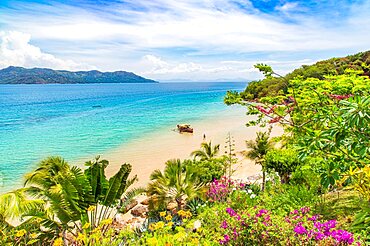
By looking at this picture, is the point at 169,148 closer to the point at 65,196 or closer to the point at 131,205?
the point at 131,205

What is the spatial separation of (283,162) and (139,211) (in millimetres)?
6711

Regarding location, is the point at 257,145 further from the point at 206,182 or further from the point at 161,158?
the point at 161,158

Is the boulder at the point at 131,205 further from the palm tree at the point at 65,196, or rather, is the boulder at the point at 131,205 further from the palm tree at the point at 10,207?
the palm tree at the point at 10,207

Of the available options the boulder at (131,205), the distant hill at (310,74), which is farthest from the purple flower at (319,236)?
the boulder at (131,205)

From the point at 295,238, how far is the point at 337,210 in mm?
3295

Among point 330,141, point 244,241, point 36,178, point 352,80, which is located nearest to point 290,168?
point 352,80

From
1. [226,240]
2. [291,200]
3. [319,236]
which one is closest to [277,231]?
[319,236]

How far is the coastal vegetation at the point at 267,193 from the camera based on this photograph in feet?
13.6

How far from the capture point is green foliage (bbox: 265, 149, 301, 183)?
414 inches

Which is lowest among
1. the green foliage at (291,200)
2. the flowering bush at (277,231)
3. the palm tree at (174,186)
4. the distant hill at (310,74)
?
the palm tree at (174,186)

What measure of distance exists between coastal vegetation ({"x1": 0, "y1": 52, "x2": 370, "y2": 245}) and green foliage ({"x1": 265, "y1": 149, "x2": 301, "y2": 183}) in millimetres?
37

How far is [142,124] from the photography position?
43750 mm

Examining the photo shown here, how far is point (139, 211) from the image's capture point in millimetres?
13375

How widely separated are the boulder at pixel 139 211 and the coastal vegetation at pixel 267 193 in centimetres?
137
